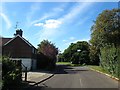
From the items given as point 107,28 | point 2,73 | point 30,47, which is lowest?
point 2,73

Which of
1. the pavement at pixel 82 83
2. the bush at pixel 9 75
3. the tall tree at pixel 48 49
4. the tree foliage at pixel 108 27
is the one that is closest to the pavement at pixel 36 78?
the pavement at pixel 82 83

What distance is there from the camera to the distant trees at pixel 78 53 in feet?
340

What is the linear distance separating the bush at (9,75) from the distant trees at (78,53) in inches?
3425

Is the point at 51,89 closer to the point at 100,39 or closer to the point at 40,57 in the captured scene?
the point at 100,39

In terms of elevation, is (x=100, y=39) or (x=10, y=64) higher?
(x=100, y=39)

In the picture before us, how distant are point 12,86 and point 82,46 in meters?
103

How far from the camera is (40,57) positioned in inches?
2324

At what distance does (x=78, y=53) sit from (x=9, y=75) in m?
93.3

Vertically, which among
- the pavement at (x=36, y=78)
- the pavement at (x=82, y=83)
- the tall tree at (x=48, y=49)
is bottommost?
the pavement at (x=82, y=83)

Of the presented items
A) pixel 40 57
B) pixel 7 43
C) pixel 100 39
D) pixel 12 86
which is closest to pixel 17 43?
pixel 7 43

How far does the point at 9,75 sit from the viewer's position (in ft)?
48.6

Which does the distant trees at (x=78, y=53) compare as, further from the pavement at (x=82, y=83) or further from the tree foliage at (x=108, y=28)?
the pavement at (x=82, y=83)

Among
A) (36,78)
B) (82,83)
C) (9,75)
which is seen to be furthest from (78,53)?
(9,75)

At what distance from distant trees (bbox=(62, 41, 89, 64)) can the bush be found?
285ft
